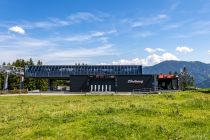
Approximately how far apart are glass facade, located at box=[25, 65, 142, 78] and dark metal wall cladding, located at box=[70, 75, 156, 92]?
1074cm

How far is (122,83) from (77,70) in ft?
68.0

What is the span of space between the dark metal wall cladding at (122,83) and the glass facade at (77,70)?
423 inches

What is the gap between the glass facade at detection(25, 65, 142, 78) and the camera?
384 ft

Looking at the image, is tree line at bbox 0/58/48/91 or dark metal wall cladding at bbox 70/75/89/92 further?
tree line at bbox 0/58/48/91

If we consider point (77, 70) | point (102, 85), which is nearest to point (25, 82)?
point (77, 70)

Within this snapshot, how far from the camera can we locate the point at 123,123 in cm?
2177

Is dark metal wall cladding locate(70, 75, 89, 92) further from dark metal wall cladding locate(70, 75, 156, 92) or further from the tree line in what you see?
the tree line

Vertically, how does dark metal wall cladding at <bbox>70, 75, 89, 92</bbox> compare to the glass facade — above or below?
below

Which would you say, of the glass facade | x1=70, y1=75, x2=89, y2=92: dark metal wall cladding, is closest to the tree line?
the glass facade

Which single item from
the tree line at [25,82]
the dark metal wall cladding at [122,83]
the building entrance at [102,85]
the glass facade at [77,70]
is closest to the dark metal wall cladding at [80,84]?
the dark metal wall cladding at [122,83]

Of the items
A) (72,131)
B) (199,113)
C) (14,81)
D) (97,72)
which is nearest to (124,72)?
(97,72)

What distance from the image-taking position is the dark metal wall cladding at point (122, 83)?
105125mm

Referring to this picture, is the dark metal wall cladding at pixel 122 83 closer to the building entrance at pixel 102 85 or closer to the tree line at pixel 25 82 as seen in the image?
the building entrance at pixel 102 85

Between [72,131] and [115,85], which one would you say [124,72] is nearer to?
[115,85]
